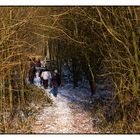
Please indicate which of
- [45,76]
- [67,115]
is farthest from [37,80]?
[67,115]

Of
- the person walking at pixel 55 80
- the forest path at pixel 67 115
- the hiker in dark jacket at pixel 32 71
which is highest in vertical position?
the hiker in dark jacket at pixel 32 71

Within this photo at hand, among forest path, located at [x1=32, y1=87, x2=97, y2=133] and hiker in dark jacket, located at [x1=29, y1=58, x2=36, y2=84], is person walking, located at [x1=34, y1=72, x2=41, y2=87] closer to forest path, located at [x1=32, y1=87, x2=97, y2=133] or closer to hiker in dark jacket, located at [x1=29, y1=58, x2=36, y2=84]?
hiker in dark jacket, located at [x1=29, y1=58, x2=36, y2=84]

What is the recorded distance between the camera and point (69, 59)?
222 inches

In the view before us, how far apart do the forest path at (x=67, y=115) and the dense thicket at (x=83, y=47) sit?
5.3 inches

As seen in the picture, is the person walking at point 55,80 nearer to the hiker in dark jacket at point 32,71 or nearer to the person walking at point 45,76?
the person walking at point 45,76

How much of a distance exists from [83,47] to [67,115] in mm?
600

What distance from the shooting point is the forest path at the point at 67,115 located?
18.5 feet

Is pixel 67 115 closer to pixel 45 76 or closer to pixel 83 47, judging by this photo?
pixel 45 76

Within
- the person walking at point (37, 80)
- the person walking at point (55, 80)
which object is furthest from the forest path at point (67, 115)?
the person walking at point (37, 80)

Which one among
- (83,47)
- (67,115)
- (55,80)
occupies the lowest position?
(67,115)

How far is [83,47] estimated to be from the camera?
5.64m

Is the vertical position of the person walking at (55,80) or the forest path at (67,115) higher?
the person walking at (55,80)
